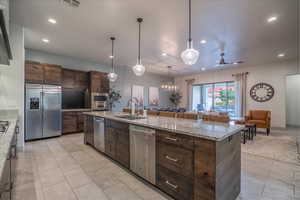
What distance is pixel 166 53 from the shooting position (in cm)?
510

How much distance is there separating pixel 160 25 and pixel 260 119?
18.3 ft

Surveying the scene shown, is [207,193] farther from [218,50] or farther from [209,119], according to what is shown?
[218,50]

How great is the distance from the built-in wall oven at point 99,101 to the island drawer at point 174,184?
457 centimetres

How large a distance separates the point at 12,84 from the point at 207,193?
456 centimetres

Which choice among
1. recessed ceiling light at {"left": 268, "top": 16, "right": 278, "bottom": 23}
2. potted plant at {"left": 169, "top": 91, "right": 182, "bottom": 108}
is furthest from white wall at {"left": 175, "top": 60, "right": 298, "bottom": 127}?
recessed ceiling light at {"left": 268, "top": 16, "right": 278, "bottom": 23}

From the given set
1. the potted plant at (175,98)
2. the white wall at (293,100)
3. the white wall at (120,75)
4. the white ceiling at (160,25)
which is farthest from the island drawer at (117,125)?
the white wall at (293,100)

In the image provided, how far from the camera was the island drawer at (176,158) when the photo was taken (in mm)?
1569

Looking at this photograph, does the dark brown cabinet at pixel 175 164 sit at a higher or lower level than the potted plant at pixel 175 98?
lower

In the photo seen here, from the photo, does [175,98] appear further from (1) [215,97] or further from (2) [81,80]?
(2) [81,80]

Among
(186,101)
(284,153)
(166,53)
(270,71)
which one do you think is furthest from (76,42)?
(270,71)

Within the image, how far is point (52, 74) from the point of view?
469cm

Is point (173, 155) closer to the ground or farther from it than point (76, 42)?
closer to the ground

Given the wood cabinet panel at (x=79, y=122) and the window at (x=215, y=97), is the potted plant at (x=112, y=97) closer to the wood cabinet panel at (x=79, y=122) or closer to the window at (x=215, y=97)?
the wood cabinet panel at (x=79, y=122)

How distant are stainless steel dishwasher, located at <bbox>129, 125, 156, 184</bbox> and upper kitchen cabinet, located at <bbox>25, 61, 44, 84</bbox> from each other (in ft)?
13.3
